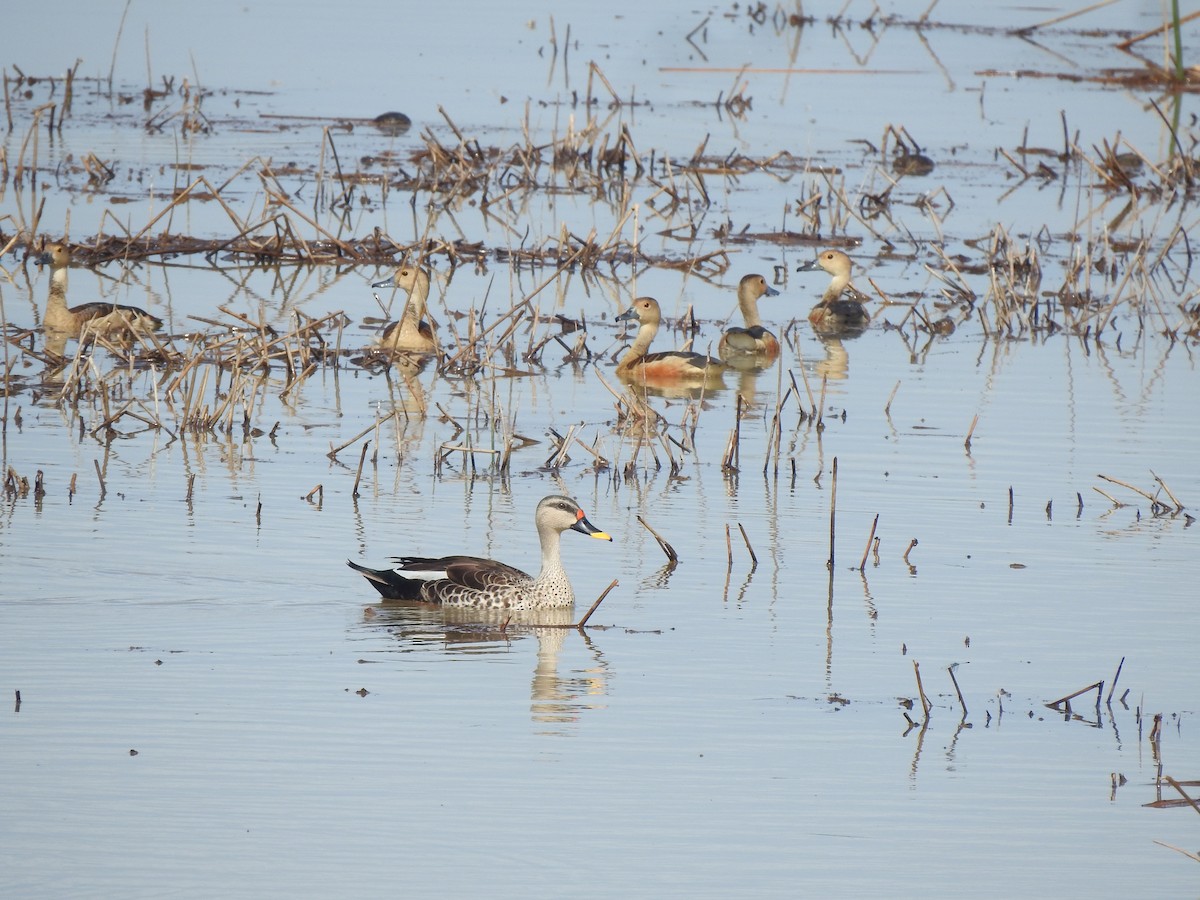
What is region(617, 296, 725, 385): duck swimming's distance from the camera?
46.0 feet

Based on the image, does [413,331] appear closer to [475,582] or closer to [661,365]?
[661,365]

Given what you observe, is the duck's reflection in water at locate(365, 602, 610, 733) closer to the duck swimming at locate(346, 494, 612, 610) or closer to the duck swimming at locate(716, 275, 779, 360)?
the duck swimming at locate(346, 494, 612, 610)

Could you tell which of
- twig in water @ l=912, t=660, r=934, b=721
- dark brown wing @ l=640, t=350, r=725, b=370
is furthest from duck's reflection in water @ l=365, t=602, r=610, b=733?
dark brown wing @ l=640, t=350, r=725, b=370

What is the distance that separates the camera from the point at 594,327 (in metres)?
16.0

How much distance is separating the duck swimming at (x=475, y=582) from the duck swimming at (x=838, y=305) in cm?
817

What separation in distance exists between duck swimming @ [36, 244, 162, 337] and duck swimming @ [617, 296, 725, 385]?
346 cm

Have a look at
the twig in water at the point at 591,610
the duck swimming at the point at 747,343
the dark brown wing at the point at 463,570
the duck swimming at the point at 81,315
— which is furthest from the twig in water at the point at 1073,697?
the duck swimming at the point at 747,343

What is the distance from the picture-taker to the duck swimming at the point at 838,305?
54.5 feet

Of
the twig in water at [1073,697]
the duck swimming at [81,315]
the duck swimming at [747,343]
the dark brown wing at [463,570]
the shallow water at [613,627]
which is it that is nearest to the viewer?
the shallow water at [613,627]

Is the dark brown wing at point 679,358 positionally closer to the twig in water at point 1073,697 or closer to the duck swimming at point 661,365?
the duck swimming at point 661,365

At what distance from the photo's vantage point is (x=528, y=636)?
8.35m

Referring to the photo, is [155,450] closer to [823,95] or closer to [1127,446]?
[1127,446]

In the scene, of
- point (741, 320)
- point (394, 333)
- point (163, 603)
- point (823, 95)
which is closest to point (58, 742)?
point (163, 603)

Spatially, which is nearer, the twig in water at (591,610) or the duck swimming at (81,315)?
the twig in water at (591,610)
